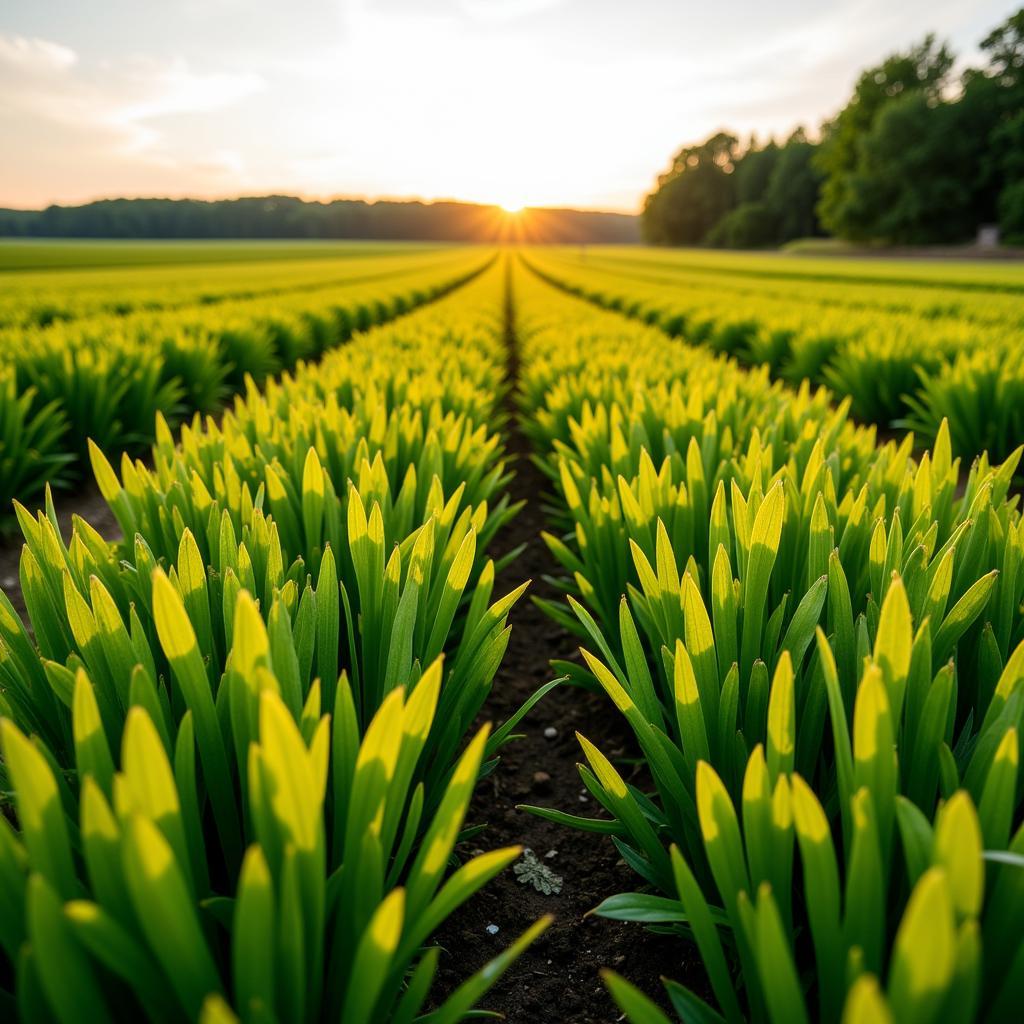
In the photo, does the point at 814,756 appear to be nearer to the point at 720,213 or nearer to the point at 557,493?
the point at 557,493

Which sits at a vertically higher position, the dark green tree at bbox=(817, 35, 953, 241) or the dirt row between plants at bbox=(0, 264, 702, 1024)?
the dark green tree at bbox=(817, 35, 953, 241)

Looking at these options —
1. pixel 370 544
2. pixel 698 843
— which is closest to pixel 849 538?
pixel 698 843

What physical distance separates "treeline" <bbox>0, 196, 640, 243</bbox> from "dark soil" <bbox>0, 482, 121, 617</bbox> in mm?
92537

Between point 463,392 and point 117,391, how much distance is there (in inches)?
81.3

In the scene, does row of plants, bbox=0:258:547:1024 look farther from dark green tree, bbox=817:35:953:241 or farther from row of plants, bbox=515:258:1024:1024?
dark green tree, bbox=817:35:953:241

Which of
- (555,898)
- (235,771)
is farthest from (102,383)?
(555,898)

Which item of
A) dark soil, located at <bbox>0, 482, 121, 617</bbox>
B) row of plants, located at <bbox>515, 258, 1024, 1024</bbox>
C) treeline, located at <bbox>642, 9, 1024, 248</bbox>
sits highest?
treeline, located at <bbox>642, 9, 1024, 248</bbox>

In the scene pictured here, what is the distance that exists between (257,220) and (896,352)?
97474 millimetres

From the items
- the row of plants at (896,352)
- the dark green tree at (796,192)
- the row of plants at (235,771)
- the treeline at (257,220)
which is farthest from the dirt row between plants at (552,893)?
the treeline at (257,220)

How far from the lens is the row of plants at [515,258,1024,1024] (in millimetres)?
565

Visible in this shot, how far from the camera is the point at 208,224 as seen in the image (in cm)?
8512

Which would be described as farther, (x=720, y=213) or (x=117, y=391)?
(x=720, y=213)

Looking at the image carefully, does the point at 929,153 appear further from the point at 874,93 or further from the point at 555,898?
the point at 555,898

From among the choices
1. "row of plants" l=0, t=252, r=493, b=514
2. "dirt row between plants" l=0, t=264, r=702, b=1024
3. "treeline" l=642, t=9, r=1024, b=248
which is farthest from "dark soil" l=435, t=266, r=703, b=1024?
"treeline" l=642, t=9, r=1024, b=248
